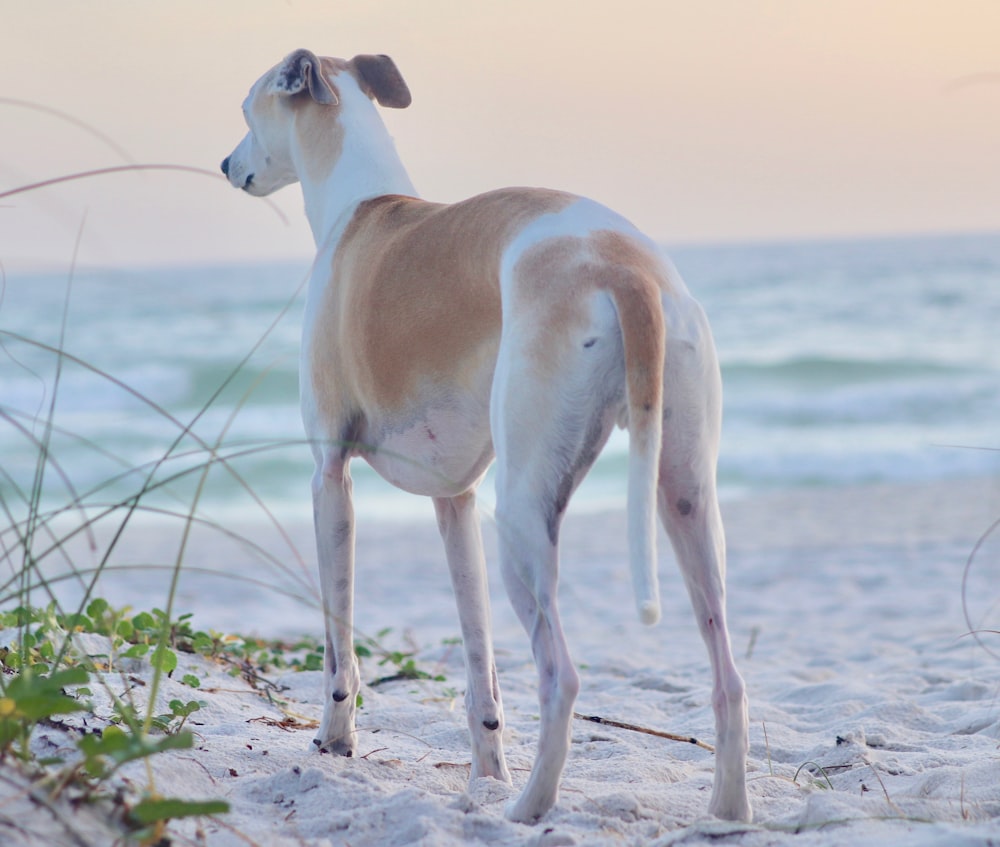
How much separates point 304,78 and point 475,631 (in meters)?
1.87

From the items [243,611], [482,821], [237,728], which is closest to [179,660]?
[237,728]

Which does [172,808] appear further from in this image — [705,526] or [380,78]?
[380,78]

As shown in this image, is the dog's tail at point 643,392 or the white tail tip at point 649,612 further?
the dog's tail at point 643,392

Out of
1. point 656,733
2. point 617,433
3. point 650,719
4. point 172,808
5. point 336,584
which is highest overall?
point 172,808

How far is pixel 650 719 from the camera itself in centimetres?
410

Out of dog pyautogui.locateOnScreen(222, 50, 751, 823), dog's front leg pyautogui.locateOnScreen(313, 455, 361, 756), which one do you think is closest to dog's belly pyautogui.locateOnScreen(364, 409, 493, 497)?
dog pyautogui.locateOnScreen(222, 50, 751, 823)

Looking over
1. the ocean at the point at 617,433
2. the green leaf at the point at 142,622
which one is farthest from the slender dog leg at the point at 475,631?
the green leaf at the point at 142,622

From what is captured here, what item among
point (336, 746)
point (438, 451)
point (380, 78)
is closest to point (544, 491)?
point (438, 451)

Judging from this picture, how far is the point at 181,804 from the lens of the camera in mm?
1761

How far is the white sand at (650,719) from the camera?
2430 mm

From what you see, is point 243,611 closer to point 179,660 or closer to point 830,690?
point 179,660

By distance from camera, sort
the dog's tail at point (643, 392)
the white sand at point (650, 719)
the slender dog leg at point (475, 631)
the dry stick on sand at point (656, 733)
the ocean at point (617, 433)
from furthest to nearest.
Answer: the ocean at point (617, 433), the dry stick on sand at point (656, 733), the slender dog leg at point (475, 631), the white sand at point (650, 719), the dog's tail at point (643, 392)

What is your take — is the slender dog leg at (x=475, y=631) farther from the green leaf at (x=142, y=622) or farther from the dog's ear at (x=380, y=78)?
the dog's ear at (x=380, y=78)

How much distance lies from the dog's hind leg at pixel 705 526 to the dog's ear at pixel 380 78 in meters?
1.91
